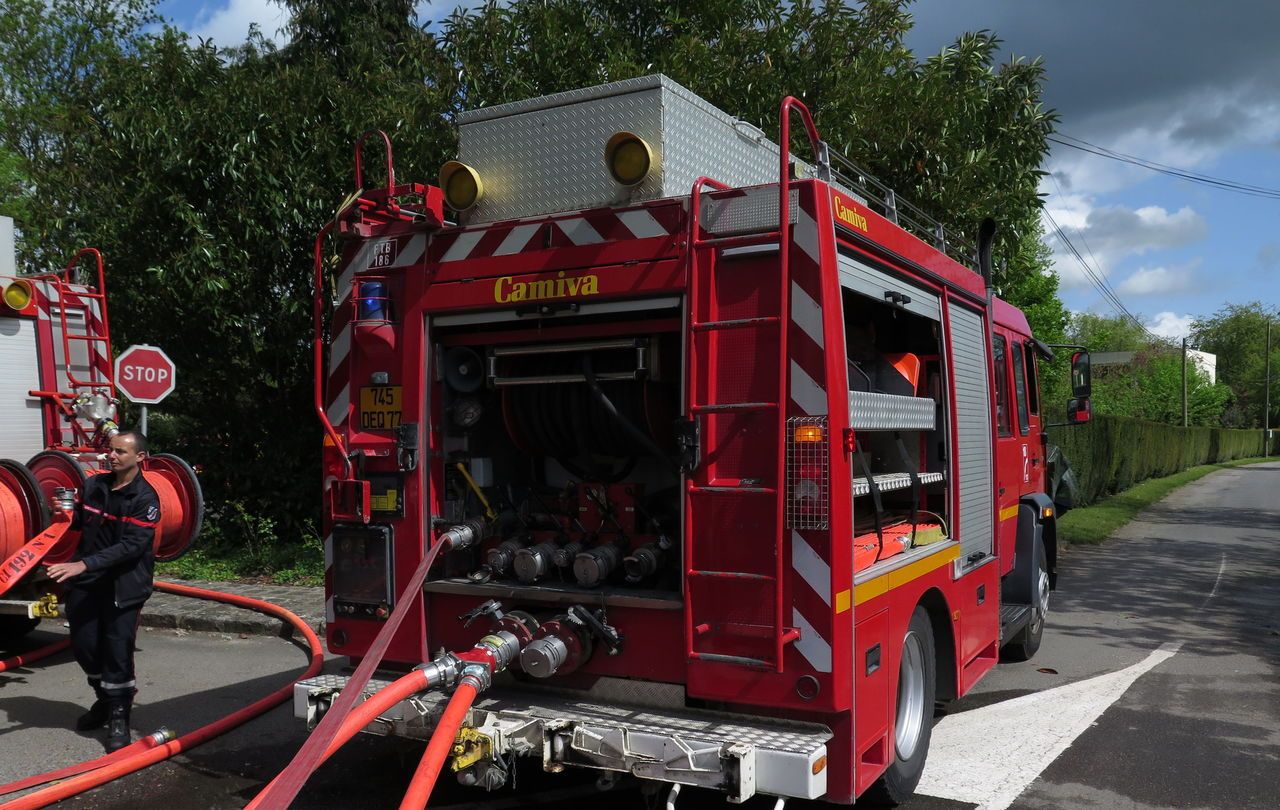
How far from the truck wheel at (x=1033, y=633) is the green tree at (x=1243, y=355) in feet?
309

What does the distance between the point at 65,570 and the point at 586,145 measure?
11.1 feet

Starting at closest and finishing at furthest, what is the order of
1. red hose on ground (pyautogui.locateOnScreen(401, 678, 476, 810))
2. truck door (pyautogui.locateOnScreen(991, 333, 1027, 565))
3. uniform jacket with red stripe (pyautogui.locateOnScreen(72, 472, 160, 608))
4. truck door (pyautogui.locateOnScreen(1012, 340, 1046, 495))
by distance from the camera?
red hose on ground (pyautogui.locateOnScreen(401, 678, 476, 810)), uniform jacket with red stripe (pyautogui.locateOnScreen(72, 472, 160, 608)), truck door (pyautogui.locateOnScreen(991, 333, 1027, 565)), truck door (pyautogui.locateOnScreen(1012, 340, 1046, 495))

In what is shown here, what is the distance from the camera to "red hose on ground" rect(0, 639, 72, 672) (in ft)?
23.5

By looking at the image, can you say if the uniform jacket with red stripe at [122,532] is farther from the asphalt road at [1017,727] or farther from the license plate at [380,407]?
A: the license plate at [380,407]

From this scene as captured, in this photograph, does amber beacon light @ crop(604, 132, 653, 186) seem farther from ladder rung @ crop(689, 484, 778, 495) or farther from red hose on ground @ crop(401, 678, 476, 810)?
red hose on ground @ crop(401, 678, 476, 810)

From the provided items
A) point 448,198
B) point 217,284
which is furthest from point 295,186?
point 448,198

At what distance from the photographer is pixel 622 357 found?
449 centimetres

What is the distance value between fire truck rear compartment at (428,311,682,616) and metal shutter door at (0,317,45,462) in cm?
531

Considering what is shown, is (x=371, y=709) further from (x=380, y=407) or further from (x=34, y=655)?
(x=34, y=655)

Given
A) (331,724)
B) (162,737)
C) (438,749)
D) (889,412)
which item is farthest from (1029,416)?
(162,737)

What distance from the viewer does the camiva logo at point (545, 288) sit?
4.21 meters

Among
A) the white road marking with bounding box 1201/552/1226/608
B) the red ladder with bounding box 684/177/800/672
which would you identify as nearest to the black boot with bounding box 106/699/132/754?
the red ladder with bounding box 684/177/800/672

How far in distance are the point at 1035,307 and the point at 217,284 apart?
82.2ft

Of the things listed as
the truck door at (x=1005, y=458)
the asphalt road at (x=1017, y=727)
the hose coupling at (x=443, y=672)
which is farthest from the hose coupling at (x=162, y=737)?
the truck door at (x=1005, y=458)
